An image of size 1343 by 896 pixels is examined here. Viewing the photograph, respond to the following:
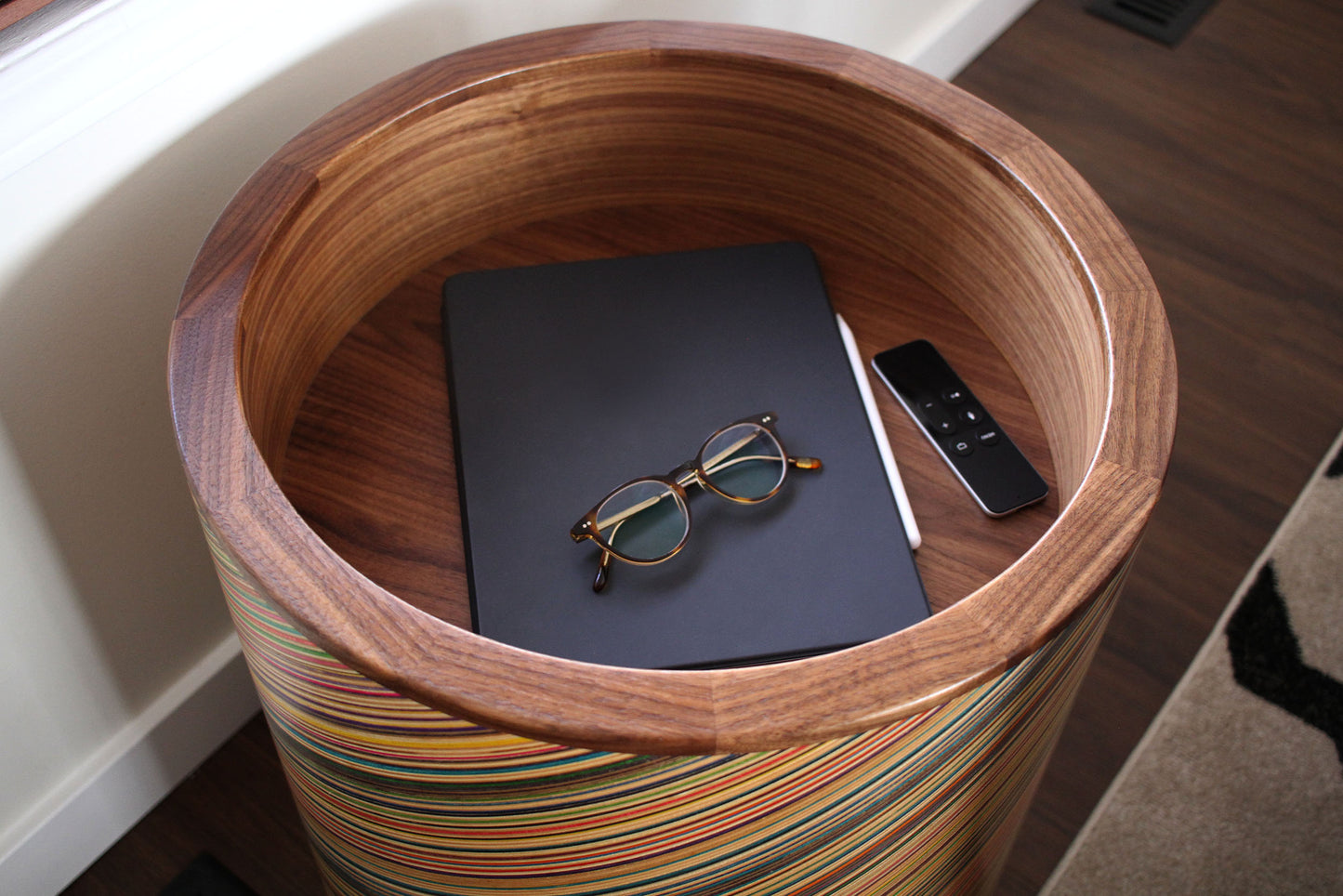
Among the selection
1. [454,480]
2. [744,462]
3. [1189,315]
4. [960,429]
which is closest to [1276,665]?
[1189,315]

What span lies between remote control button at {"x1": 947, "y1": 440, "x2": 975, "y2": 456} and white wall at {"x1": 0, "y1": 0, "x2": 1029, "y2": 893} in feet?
1.63

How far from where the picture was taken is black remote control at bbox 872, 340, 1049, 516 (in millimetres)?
656

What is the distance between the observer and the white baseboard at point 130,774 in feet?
3.05

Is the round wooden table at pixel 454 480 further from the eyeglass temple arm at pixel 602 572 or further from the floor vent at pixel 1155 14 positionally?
the floor vent at pixel 1155 14

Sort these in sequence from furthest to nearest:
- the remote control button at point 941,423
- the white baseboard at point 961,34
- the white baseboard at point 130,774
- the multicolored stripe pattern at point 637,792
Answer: the white baseboard at point 961,34, the white baseboard at point 130,774, the remote control button at point 941,423, the multicolored stripe pattern at point 637,792

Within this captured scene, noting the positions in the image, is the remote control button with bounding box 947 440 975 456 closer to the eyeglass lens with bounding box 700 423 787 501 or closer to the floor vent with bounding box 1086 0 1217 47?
the eyeglass lens with bounding box 700 423 787 501

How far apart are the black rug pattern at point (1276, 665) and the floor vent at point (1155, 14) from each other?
103 centimetres

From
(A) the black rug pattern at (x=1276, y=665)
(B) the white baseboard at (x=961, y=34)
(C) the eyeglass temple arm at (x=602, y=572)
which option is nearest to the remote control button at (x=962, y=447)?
(C) the eyeglass temple arm at (x=602, y=572)

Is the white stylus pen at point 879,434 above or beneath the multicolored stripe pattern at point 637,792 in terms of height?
beneath

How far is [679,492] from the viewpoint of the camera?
621 mm

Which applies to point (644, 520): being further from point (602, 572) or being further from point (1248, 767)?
point (1248, 767)

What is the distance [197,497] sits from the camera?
18.9 inches

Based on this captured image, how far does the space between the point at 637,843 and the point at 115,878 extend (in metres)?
0.79

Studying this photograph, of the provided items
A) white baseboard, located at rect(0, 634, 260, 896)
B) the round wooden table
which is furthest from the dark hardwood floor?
the round wooden table
